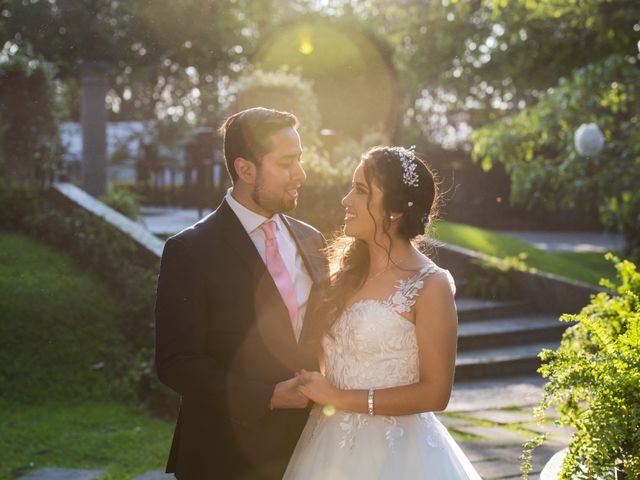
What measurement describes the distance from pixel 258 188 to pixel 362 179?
39 centimetres

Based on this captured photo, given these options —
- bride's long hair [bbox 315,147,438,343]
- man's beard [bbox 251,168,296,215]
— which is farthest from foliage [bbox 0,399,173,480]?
man's beard [bbox 251,168,296,215]

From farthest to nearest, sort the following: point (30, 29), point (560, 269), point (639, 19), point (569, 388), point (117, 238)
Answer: point (30, 29)
point (560, 269)
point (639, 19)
point (117, 238)
point (569, 388)

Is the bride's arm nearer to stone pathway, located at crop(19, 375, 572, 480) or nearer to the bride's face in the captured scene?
the bride's face

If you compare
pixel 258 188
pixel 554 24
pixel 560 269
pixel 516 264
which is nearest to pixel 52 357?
pixel 258 188

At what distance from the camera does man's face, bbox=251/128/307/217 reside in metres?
3.26

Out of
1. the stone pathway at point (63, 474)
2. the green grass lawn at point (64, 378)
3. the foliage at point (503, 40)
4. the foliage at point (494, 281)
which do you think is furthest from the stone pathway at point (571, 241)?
the stone pathway at point (63, 474)

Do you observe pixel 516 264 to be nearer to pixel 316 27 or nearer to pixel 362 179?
pixel 362 179

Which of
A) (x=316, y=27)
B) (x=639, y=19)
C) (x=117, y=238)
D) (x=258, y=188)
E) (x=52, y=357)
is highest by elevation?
(x=316, y=27)

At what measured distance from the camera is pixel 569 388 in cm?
325

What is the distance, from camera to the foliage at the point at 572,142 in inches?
516

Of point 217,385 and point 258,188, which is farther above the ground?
point 258,188

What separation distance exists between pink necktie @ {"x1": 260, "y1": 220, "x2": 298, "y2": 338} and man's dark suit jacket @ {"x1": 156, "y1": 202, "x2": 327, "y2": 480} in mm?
77

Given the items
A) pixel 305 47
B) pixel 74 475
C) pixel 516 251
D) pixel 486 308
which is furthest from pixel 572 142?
pixel 305 47

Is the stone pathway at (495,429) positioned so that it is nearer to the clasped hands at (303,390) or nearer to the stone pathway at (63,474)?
the stone pathway at (63,474)
